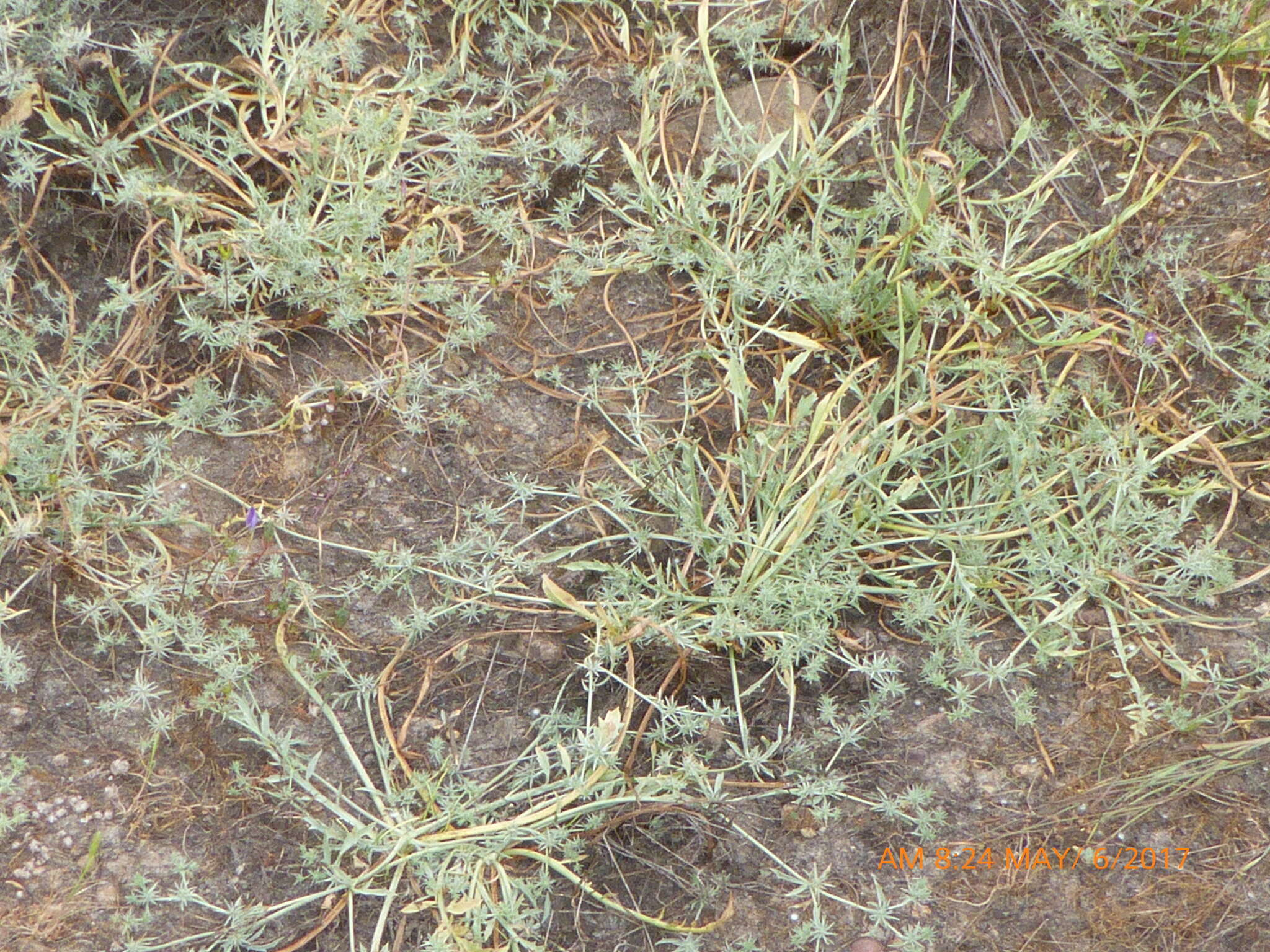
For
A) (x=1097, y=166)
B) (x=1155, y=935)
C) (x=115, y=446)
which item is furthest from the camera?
(x=1097, y=166)

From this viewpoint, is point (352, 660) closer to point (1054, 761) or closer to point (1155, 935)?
point (1054, 761)

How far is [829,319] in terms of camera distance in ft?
8.58

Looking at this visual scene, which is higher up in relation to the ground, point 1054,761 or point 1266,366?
point 1266,366

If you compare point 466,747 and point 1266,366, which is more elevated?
point 1266,366

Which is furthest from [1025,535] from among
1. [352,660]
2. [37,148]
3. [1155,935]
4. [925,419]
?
[37,148]

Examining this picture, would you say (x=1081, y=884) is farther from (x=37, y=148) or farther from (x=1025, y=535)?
(x=37, y=148)

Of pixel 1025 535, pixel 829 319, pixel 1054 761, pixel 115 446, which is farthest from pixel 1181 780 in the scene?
pixel 115 446

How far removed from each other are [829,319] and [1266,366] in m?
1.09

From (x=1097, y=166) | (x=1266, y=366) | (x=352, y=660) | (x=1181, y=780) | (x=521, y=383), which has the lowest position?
(x=1181, y=780)

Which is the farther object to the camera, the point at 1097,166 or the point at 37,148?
the point at 1097,166

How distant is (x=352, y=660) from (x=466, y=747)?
340mm

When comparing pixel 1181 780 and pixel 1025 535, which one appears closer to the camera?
pixel 1181 780

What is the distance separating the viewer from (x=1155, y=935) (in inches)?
91.8

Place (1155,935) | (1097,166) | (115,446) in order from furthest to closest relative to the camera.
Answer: (1097,166)
(115,446)
(1155,935)
